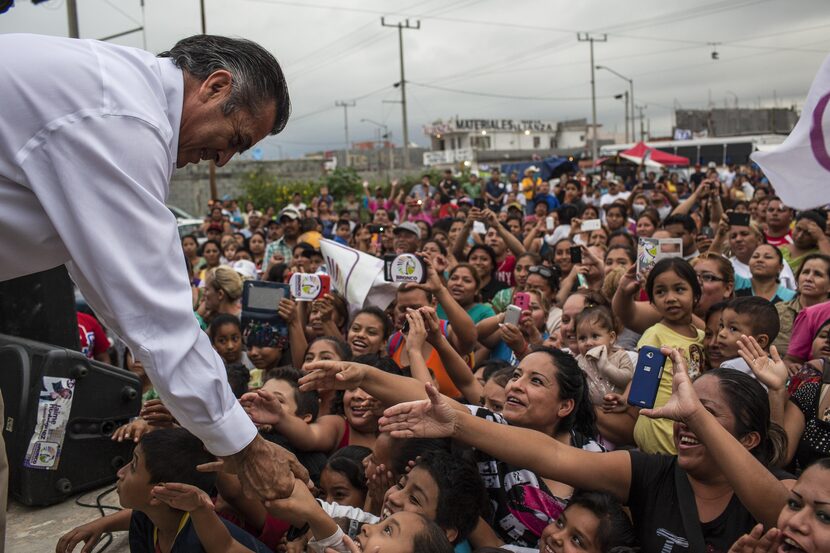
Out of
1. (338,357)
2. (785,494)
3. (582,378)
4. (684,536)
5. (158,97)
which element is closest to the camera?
(158,97)

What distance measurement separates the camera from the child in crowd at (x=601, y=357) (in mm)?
3906

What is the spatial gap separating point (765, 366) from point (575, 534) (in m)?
1.04

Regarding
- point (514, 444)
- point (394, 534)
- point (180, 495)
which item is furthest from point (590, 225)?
point (180, 495)

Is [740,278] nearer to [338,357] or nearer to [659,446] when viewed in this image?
[659,446]

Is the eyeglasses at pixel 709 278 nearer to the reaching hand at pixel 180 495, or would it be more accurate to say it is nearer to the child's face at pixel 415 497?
the child's face at pixel 415 497

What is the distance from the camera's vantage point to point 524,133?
88.1 meters

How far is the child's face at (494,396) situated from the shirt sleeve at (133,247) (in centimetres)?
195

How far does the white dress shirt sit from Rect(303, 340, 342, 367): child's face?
7.11 feet

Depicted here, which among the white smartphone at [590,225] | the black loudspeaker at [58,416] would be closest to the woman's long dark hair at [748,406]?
the black loudspeaker at [58,416]

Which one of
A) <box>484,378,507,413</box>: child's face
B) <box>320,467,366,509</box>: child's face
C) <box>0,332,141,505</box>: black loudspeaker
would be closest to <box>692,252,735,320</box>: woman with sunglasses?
<box>484,378,507,413</box>: child's face

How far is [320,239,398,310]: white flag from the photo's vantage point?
19.3 feet

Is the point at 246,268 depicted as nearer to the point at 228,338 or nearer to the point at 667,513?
the point at 228,338

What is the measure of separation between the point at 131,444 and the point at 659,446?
2.91 metres

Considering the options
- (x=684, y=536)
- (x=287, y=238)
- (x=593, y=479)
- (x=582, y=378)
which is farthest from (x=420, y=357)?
(x=287, y=238)
